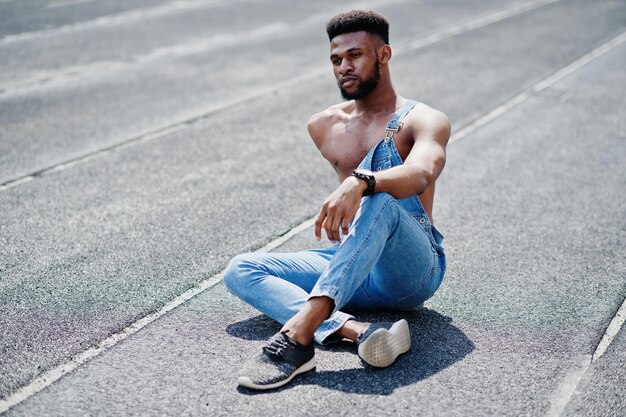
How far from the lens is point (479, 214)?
7156mm

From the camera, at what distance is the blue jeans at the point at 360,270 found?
4297mm

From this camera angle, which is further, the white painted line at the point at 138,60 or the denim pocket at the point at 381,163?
the white painted line at the point at 138,60

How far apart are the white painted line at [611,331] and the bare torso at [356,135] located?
48.9 inches

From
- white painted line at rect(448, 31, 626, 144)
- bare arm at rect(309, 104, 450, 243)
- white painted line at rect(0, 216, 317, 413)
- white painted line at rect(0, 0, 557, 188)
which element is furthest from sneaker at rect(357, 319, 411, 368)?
white painted line at rect(448, 31, 626, 144)

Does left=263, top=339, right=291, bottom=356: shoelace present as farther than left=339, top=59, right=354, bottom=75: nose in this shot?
No

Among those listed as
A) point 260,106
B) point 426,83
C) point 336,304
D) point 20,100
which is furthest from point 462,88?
point 336,304

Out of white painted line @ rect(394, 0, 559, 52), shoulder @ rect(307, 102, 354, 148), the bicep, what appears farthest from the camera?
white painted line @ rect(394, 0, 559, 52)

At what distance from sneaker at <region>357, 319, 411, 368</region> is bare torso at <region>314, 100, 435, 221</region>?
86 centimetres

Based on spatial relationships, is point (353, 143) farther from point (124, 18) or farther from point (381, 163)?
point (124, 18)

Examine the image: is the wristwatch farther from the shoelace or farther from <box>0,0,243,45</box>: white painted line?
<box>0,0,243,45</box>: white painted line

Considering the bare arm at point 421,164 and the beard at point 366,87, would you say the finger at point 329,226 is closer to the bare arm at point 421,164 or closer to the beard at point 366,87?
the bare arm at point 421,164

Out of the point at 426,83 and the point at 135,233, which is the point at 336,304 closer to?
the point at 135,233

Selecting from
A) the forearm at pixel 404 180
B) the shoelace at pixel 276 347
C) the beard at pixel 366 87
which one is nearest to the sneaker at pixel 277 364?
the shoelace at pixel 276 347

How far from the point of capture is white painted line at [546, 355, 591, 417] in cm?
398
